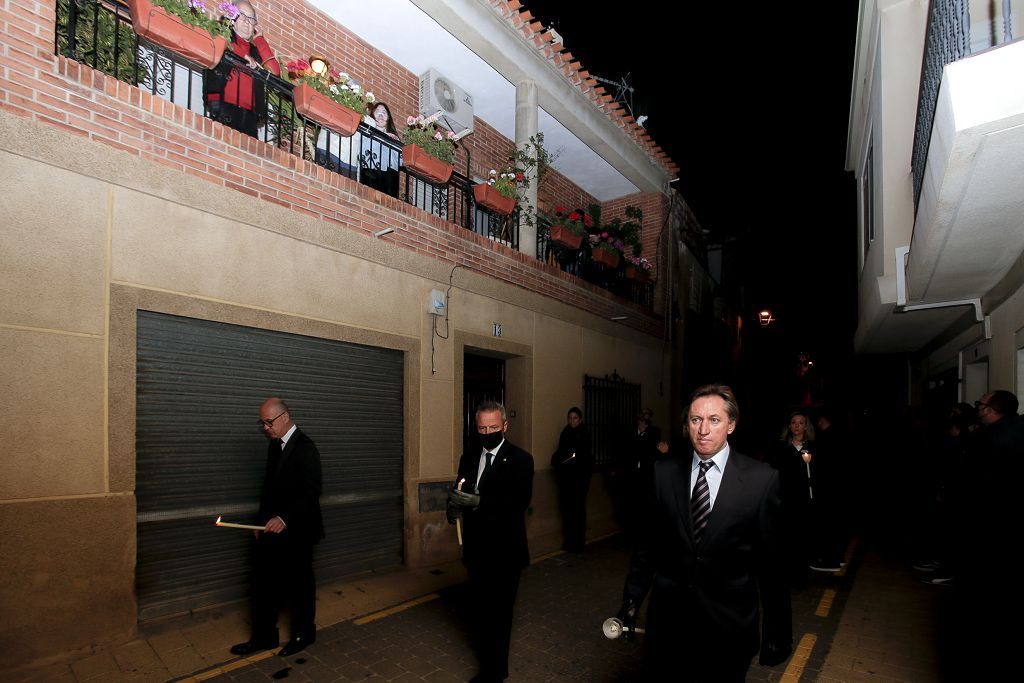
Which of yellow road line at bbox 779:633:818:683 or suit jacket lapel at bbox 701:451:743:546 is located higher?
suit jacket lapel at bbox 701:451:743:546

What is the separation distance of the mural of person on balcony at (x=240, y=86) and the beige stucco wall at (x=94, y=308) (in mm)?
1097

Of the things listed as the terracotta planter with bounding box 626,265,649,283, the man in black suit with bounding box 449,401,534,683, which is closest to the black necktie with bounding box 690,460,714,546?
the man in black suit with bounding box 449,401,534,683

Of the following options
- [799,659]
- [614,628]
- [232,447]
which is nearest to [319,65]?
[232,447]

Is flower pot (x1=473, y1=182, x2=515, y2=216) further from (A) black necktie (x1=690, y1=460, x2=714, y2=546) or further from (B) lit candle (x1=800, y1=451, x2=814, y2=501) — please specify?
(A) black necktie (x1=690, y1=460, x2=714, y2=546)

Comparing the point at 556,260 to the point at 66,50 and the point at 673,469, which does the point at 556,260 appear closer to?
the point at 66,50

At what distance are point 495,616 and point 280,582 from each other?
1799 millimetres

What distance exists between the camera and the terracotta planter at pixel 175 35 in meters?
4.96

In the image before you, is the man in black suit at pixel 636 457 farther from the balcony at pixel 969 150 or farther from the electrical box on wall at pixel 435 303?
the balcony at pixel 969 150

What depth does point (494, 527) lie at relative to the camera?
4.08m

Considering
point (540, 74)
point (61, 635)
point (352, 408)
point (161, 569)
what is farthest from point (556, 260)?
point (61, 635)

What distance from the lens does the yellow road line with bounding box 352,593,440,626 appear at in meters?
5.32

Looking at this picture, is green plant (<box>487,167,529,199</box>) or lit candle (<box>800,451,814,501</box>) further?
green plant (<box>487,167,529,199</box>)

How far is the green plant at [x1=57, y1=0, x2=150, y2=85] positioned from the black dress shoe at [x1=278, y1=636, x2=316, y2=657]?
16.0ft

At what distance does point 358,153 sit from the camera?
24.3ft
